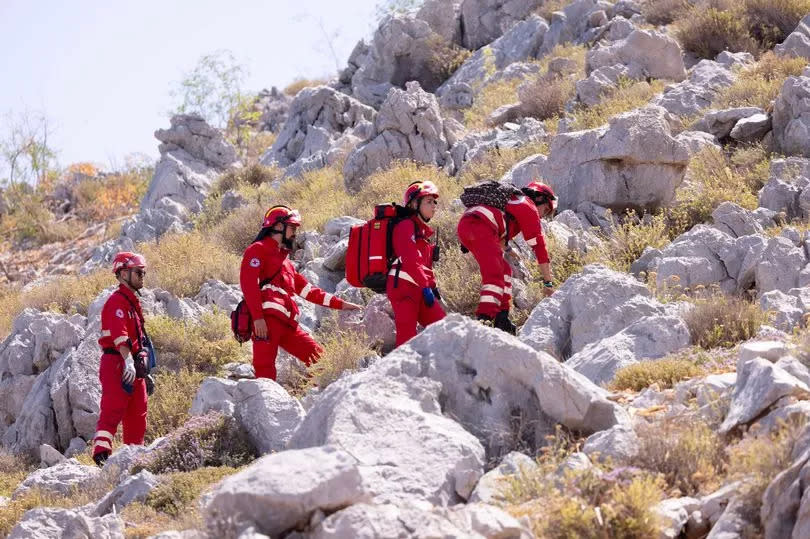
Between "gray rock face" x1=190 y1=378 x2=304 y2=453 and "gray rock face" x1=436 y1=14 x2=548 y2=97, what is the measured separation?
16.3 metres

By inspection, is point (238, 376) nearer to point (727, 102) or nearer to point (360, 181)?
point (360, 181)

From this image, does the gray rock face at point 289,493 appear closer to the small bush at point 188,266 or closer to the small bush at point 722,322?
the small bush at point 722,322

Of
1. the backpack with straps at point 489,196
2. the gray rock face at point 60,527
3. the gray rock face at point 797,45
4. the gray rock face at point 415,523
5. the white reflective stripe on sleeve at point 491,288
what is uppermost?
the gray rock face at point 797,45

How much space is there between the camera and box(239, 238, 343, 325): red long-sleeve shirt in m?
10.7

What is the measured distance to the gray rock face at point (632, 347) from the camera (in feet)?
28.3

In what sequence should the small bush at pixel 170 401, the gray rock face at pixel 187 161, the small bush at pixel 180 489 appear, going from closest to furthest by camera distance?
the small bush at pixel 180 489, the small bush at pixel 170 401, the gray rock face at pixel 187 161

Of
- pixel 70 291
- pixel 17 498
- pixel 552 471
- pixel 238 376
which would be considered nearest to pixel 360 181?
pixel 70 291

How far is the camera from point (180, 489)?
8.02m

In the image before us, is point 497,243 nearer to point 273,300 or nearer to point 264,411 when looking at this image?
point 273,300

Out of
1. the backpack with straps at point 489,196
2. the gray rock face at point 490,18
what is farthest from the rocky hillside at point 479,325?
the backpack with straps at point 489,196

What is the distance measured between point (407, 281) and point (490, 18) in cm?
1903

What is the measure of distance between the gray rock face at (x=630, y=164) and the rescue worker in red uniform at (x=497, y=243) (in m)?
3.23

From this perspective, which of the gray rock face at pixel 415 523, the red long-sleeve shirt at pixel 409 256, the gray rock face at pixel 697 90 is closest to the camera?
the gray rock face at pixel 415 523

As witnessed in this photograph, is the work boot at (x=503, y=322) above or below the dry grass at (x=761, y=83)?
below
